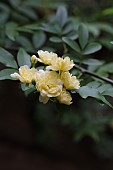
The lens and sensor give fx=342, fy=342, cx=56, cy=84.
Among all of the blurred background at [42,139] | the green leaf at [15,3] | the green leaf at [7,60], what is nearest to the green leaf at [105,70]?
the green leaf at [7,60]

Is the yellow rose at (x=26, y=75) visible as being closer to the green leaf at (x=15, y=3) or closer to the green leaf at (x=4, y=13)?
the green leaf at (x=4, y=13)

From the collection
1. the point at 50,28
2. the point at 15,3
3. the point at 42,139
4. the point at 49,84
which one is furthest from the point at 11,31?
the point at 42,139

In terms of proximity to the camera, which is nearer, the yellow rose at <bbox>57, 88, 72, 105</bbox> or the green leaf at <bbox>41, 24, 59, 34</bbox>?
the yellow rose at <bbox>57, 88, 72, 105</bbox>

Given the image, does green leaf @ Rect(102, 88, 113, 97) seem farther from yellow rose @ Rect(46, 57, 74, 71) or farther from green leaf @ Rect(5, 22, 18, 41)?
green leaf @ Rect(5, 22, 18, 41)

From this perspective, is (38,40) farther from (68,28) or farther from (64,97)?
(64,97)

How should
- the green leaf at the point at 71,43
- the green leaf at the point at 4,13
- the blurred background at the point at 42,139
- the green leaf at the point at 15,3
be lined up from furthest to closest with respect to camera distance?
the blurred background at the point at 42,139, the green leaf at the point at 15,3, the green leaf at the point at 4,13, the green leaf at the point at 71,43

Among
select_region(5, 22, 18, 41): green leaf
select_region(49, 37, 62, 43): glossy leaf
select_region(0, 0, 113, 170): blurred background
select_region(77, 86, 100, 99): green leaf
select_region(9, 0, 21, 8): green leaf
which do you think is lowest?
select_region(0, 0, 113, 170): blurred background

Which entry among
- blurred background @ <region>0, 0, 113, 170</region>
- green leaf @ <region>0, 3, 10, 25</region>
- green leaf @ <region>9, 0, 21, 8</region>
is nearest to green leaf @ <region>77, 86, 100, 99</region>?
green leaf @ <region>0, 3, 10, 25</region>

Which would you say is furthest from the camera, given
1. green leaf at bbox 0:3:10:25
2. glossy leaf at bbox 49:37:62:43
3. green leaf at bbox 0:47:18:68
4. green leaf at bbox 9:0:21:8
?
green leaf at bbox 9:0:21:8
